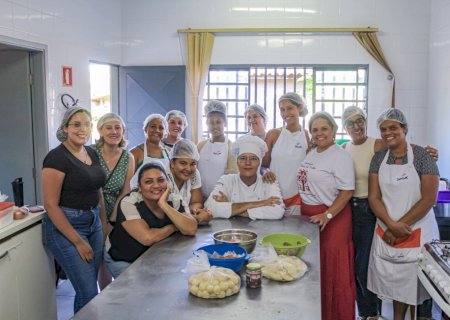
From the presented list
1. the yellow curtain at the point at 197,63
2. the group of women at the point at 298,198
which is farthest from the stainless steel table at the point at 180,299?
the yellow curtain at the point at 197,63

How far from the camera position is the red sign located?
13.3 feet

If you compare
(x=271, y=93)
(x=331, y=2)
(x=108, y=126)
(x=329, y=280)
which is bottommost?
(x=329, y=280)

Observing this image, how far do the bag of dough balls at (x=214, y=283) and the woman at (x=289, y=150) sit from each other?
132cm

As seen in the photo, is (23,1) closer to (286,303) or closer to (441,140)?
(286,303)

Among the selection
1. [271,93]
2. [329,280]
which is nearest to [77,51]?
[271,93]

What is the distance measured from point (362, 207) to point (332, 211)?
0.30 metres

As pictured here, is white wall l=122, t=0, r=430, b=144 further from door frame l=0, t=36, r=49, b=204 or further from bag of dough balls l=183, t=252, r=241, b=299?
bag of dough balls l=183, t=252, r=241, b=299

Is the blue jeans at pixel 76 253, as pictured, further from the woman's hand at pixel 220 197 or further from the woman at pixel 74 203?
the woman's hand at pixel 220 197

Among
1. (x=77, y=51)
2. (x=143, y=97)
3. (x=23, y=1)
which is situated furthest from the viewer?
(x=143, y=97)

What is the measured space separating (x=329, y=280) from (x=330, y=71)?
304 cm

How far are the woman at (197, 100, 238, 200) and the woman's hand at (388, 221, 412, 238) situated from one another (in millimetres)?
1108

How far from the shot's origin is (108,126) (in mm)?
2811

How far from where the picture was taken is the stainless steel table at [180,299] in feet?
4.91

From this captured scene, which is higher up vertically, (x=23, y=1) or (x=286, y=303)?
(x=23, y=1)
